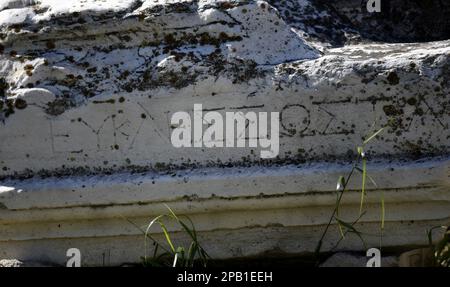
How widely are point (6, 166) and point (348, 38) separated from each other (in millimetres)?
1315

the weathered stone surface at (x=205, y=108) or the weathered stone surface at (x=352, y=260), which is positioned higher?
the weathered stone surface at (x=205, y=108)

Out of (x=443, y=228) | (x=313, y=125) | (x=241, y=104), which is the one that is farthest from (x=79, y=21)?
(x=443, y=228)

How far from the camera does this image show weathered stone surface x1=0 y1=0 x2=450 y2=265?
277 centimetres

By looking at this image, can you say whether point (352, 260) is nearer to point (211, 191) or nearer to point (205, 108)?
point (211, 191)

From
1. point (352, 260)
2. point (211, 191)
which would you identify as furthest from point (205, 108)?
point (352, 260)

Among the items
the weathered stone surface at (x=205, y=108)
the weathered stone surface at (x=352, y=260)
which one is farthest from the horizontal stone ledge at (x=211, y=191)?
the weathered stone surface at (x=352, y=260)

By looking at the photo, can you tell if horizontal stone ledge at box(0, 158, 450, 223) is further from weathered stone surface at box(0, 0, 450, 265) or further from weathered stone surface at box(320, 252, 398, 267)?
weathered stone surface at box(320, 252, 398, 267)

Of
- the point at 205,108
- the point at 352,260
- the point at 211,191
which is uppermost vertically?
the point at 205,108

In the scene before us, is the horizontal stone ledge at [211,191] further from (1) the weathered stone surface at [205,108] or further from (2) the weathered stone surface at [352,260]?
(2) the weathered stone surface at [352,260]

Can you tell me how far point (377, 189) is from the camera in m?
2.75

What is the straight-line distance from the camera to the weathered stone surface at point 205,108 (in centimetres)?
277

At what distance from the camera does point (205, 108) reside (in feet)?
9.46

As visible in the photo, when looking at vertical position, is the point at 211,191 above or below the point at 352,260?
above
